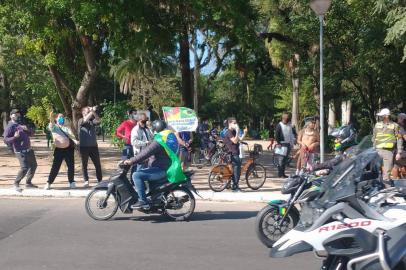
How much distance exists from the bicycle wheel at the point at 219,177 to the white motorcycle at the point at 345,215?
8178 mm

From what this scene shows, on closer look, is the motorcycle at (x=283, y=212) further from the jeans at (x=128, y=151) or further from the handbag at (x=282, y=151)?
the handbag at (x=282, y=151)

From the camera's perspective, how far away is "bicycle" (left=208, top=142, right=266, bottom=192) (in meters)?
13.1

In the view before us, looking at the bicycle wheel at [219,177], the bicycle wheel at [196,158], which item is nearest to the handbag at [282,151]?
the bicycle wheel at [219,177]

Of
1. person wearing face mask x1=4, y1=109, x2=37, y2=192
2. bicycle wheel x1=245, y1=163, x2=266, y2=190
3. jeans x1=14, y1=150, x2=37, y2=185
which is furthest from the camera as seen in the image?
bicycle wheel x1=245, y1=163, x2=266, y2=190

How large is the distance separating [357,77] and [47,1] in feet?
41.2

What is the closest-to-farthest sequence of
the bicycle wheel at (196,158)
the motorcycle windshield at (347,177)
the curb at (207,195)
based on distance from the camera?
the motorcycle windshield at (347,177)
the curb at (207,195)
the bicycle wheel at (196,158)

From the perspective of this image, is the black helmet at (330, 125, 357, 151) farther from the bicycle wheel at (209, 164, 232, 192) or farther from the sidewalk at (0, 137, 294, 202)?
the bicycle wheel at (209, 164, 232, 192)

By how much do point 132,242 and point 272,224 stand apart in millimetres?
1927

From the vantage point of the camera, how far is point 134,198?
9.48 meters

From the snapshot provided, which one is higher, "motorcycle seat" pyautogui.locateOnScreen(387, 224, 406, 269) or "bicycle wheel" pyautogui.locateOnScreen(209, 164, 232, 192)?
"motorcycle seat" pyautogui.locateOnScreen(387, 224, 406, 269)

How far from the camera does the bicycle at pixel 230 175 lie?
1313 centimetres

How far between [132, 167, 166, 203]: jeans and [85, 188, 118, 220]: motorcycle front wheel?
0.57 metres

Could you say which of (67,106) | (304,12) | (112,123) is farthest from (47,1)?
(304,12)

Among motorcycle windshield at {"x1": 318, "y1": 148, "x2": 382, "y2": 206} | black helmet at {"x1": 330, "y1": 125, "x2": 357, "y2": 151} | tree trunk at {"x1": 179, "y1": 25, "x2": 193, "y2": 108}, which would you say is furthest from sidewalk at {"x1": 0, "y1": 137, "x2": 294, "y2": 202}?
motorcycle windshield at {"x1": 318, "y1": 148, "x2": 382, "y2": 206}
